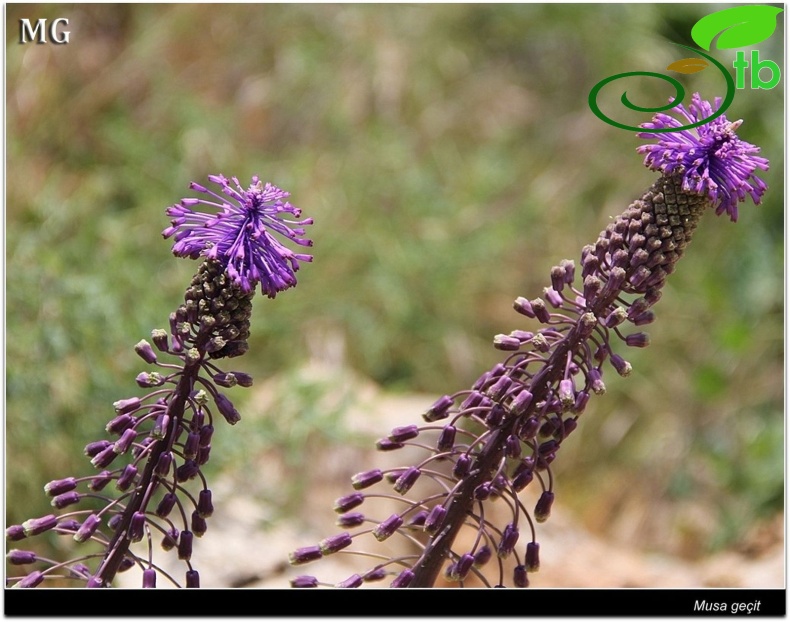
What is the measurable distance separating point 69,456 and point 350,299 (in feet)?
6.92

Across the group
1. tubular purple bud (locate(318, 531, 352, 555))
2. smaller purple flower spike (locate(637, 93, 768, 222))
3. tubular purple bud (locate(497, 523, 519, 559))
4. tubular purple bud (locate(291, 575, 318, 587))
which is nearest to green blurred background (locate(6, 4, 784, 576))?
tubular purple bud (locate(291, 575, 318, 587))

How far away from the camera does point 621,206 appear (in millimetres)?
6383

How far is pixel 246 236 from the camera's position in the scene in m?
1.72

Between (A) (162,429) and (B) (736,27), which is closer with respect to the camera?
(A) (162,429)

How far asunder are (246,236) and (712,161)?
0.84 m

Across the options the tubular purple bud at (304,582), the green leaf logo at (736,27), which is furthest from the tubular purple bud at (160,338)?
the green leaf logo at (736,27)

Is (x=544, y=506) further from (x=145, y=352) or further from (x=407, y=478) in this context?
(x=145, y=352)

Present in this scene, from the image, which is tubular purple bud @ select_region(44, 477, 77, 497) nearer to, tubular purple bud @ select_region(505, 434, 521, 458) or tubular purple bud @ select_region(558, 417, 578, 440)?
tubular purple bud @ select_region(505, 434, 521, 458)

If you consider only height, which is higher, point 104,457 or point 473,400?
point 473,400

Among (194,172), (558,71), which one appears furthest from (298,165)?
(558,71)

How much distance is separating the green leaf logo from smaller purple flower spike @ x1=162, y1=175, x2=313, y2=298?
59.0 inches

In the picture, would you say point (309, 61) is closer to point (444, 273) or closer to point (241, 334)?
point (444, 273)

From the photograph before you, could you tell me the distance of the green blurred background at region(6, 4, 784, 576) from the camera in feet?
17.5

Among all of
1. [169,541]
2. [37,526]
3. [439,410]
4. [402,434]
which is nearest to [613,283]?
[439,410]
